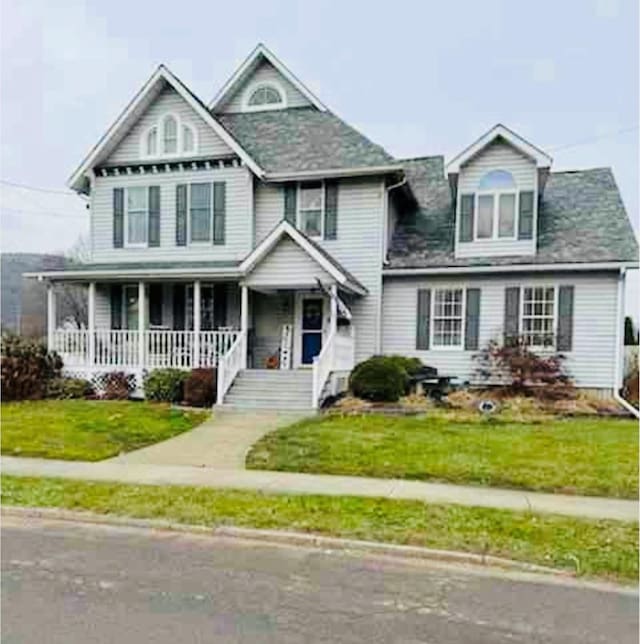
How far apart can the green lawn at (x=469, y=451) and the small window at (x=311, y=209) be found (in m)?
7.05

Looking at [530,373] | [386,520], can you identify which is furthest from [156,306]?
[386,520]

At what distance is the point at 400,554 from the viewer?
6.19m

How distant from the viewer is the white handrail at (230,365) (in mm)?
16375

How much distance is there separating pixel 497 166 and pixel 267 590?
15.9 m

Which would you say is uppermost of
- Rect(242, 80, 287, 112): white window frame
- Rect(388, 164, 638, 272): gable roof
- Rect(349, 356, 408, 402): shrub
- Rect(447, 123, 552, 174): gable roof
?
Rect(242, 80, 287, 112): white window frame

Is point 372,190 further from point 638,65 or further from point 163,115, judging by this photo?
point 638,65

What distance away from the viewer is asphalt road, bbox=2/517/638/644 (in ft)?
14.3

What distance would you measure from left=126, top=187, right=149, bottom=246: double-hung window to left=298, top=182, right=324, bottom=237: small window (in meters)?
4.96

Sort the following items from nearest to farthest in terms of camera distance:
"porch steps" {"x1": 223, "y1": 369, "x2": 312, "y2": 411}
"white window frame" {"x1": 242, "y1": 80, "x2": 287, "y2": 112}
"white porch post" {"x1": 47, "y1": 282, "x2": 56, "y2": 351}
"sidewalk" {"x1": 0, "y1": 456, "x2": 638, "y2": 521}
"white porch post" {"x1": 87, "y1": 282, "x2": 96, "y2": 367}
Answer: "sidewalk" {"x1": 0, "y1": 456, "x2": 638, "y2": 521} → "porch steps" {"x1": 223, "y1": 369, "x2": 312, "y2": 411} → "white porch post" {"x1": 87, "y1": 282, "x2": 96, "y2": 367} → "white porch post" {"x1": 47, "y1": 282, "x2": 56, "y2": 351} → "white window frame" {"x1": 242, "y1": 80, "x2": 287, "y2": 112}

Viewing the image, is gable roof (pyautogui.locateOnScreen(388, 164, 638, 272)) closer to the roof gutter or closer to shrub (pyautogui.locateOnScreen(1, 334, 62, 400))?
the roof gutter

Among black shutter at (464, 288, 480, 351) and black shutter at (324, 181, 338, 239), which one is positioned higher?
black shutter at (324, 181, 338, 239)

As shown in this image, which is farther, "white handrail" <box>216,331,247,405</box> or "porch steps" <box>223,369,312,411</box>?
"white handrail" <box>216,331,247,405</box>

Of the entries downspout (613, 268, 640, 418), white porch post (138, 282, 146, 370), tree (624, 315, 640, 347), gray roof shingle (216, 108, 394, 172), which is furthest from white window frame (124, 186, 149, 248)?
tree (624, 315, 640, 347)

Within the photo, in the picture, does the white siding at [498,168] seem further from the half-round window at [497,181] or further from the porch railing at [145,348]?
the porch railing at [145,348]
